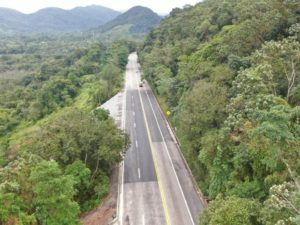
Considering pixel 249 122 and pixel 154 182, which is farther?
pixel 154 182

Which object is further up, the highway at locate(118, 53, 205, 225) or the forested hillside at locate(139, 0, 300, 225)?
the forested hillside at locate(139, 0, 300, 225)

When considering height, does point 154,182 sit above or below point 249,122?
below

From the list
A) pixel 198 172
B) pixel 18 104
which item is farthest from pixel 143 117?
pixel 18 104

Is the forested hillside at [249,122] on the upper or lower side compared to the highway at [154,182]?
upper

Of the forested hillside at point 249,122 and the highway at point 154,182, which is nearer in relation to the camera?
the forested hillside at point 249,122

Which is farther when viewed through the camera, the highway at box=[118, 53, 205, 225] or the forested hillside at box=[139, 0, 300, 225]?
the highway at box=[118, 53, 205, 225]
